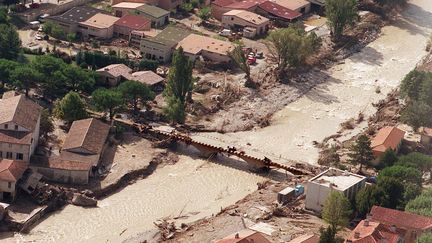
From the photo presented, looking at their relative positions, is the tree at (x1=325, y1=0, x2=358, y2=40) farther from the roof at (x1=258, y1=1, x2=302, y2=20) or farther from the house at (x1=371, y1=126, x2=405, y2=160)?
the house at (x1=371, y1=126, x2=405, y2=160)

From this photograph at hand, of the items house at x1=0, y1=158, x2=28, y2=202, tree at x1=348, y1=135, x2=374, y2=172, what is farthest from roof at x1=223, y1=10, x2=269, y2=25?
house at x1=0, y1=158, x2=28, y2=202

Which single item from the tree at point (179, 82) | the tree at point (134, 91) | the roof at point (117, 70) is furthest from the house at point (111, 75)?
the tree at point (179, 82)

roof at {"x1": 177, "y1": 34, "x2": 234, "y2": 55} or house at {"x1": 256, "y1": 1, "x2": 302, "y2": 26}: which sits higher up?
roof at {"x1": 177, "y1": 34, "x2": 234, "y2": 55}

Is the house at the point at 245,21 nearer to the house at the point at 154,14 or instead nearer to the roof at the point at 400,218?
the house at the point at 154,14

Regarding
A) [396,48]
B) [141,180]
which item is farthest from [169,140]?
[396,48]

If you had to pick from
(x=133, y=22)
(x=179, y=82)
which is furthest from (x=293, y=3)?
(x=179, y=82)

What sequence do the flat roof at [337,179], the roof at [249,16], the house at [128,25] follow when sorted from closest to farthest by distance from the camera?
the flat roof at [337,179] < the house at [128,25] < the roof at [249,16]
